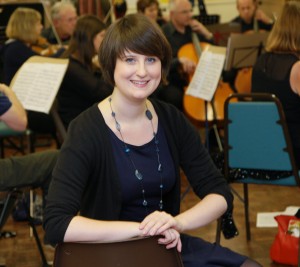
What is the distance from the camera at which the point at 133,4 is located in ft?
27.9

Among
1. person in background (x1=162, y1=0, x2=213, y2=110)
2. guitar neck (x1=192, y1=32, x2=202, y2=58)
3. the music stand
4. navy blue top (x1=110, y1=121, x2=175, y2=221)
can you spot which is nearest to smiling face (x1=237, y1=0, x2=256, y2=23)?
person in background (x1=162, y1=0, x2=213, y2=110)

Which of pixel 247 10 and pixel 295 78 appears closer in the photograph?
pixel 295 78

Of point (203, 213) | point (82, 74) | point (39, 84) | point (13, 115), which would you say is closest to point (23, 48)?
point (82, 74)

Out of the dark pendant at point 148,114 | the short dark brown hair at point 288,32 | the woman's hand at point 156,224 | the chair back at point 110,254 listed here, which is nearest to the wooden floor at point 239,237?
the short dark brown hair at point 288,32

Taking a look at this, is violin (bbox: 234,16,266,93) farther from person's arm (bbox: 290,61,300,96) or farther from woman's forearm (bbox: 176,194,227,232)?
woman's forearm (bbox: 176,194,227,232)

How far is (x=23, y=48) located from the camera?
490 cm

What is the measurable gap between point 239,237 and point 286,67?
99 centimetres

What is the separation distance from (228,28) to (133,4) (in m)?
2.47

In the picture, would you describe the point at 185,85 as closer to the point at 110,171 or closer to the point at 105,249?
the point at 110,171

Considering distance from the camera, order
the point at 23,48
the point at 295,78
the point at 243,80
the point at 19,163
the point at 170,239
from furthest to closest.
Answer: the point at 243,80 → the point at 23,48 → the point at 295,78 → the point at 19,163 → the point at 170,239

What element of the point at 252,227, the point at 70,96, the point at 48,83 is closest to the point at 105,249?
the point at 48,83

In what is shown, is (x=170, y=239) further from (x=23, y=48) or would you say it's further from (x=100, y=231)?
(x=23, y=48)

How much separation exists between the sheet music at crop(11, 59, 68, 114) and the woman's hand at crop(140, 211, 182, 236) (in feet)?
6.03

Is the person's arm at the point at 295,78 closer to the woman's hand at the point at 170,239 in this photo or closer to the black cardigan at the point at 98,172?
the black cardigan at the point at 98,172
